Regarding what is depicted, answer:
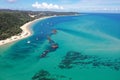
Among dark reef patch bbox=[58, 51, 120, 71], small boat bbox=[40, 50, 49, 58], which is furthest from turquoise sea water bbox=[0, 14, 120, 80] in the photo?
small boat bbox=[40, 50, 49, 58]

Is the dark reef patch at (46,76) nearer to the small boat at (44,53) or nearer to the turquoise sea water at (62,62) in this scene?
the turquoise sea water at (62,62)

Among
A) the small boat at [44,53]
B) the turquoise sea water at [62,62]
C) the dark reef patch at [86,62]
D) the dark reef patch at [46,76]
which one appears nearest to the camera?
the dark reef patch at [46,76]

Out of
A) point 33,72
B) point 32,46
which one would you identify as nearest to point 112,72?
point 33,72

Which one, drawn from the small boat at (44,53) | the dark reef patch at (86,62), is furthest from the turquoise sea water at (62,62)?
the small boat at (44,53)

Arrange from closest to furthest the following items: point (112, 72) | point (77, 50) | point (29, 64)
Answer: point (112, 72) → point (29, 64) → point (77, 50)

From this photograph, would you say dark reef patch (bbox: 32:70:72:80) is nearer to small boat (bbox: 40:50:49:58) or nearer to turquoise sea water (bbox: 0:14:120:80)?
turquoise sea water (bbox: 0:14:120:80)

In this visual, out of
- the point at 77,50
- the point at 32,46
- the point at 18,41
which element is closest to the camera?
the point at 77,50

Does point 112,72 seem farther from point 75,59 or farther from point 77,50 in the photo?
point 77,50

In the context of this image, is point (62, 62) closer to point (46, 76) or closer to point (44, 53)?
point (44, 53)
